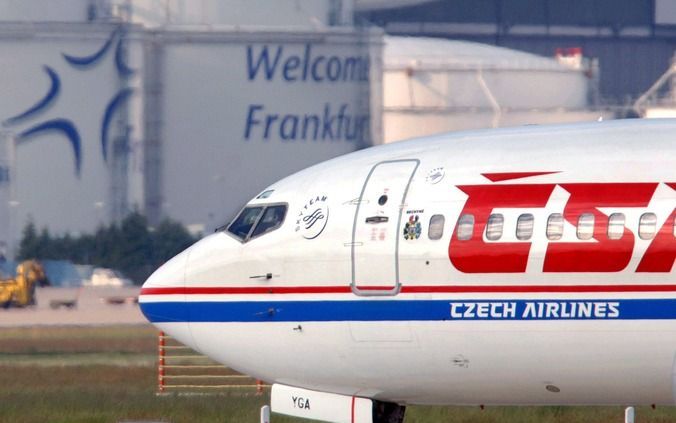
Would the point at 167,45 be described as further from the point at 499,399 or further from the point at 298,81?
the point at 499,399

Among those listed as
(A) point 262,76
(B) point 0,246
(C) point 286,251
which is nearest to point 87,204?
(B) point 0,246

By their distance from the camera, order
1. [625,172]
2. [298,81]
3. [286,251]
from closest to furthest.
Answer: [625,172] → [286,251] → [298,81]

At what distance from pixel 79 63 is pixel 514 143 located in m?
76.4

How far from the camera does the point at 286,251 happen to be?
67.1 feet

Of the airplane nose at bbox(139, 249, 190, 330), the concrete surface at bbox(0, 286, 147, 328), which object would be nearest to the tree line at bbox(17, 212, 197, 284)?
the concrete surface at bbox(0, 286, 147, 328)

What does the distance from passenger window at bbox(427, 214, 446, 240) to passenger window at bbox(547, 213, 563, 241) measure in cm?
126

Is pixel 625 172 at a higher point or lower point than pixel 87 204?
lower

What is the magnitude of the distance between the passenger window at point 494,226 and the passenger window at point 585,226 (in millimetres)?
896

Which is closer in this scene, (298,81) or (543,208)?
(543,208)

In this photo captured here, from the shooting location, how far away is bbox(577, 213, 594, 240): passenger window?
61.6 feet

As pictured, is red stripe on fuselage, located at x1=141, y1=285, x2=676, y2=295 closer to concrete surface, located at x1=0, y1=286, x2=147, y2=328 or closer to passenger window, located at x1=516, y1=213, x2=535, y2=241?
passenger window, located at x1=516, y1=213, x2=535, y2=241

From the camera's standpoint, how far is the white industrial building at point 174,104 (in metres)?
93.6

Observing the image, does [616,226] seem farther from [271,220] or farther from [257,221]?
[257,221]

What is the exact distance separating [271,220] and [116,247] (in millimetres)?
70744
